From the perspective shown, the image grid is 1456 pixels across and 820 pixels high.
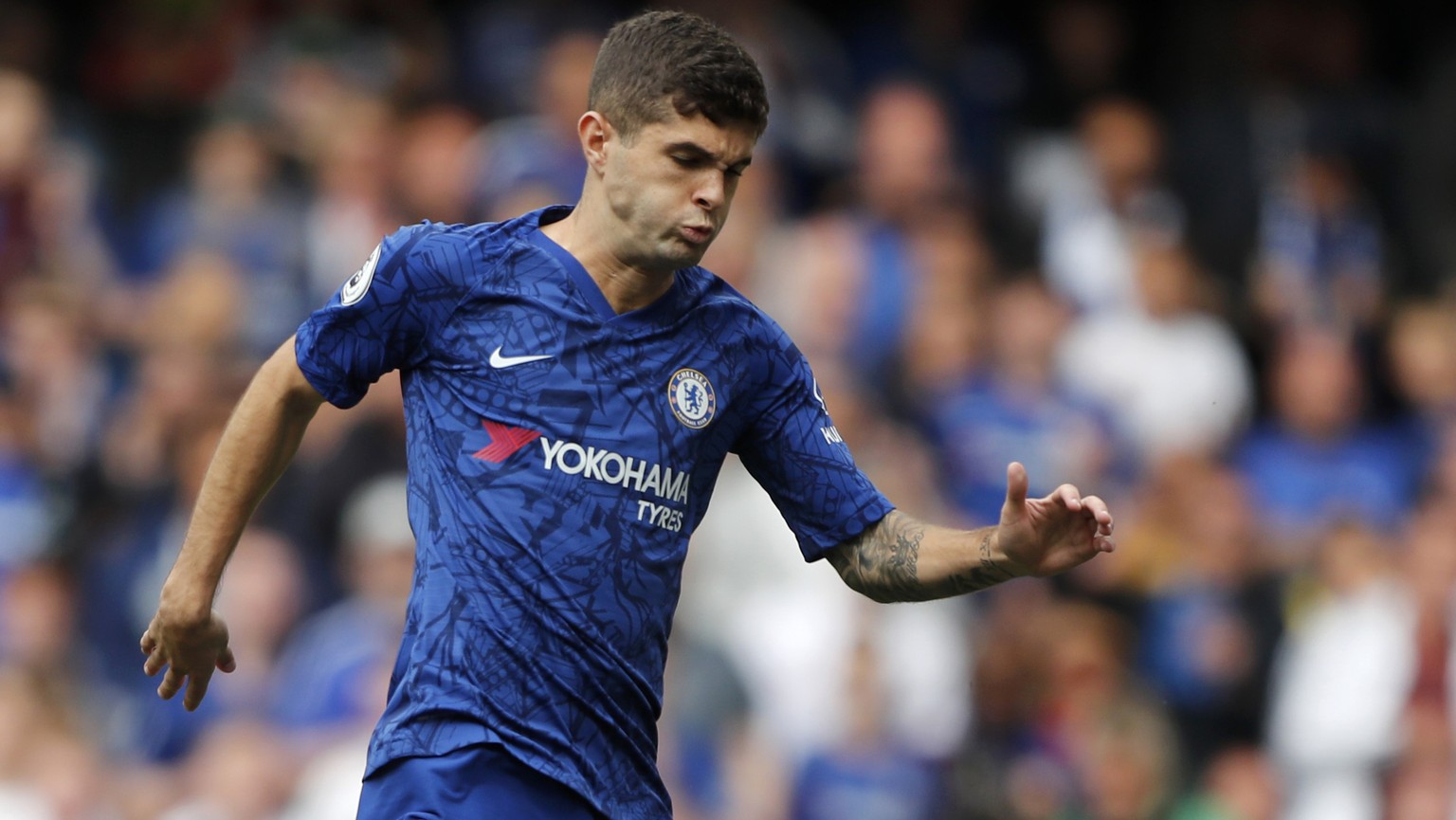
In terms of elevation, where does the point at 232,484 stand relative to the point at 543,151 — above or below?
below

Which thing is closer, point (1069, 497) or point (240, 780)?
point (1069, 497)

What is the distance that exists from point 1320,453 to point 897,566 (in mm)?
6510

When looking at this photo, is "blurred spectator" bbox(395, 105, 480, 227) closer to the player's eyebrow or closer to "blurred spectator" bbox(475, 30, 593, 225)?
"blurred spectator" bbox(475, 30, 593, 225)

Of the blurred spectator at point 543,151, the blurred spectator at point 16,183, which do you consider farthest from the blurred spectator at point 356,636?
the blurred spectator at point 16,183

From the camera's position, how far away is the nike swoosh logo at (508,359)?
168 inches

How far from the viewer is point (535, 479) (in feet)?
13.8

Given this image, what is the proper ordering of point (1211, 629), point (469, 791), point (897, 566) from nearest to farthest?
point (469, 791) → point (897, 566) → point (1211, 629)

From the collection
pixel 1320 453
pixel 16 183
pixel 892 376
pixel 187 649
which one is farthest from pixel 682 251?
pixel 16 183

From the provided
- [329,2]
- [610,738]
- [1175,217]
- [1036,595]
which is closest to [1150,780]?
[1036,595]

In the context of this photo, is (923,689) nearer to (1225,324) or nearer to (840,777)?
(840,777)

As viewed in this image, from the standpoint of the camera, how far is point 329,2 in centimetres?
1252

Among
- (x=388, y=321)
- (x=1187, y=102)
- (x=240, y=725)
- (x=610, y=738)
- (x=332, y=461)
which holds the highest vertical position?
(x=1187, y=102)

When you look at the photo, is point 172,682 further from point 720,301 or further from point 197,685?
point 720,301

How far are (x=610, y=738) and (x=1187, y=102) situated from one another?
944 cm
